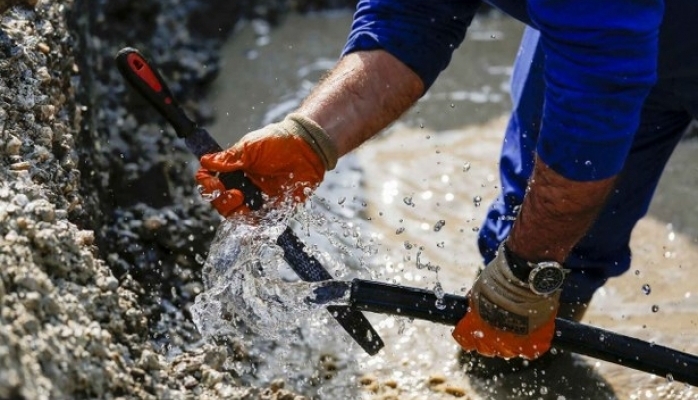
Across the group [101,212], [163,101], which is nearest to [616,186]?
[163,101]

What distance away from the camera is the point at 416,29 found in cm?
281

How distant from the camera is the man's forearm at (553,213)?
2375 mm

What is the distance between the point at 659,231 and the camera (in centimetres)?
388

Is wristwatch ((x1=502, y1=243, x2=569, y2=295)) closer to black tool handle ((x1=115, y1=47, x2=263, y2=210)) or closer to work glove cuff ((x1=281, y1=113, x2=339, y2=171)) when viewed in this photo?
work glove cuff ((x1=281, y1=113, x2=339, y2=171))

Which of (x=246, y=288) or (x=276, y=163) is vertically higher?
(x=276, y=163)

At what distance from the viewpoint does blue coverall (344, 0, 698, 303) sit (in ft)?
7.20

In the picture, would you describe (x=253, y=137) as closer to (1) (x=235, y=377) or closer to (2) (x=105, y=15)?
(1) (x=235, y=377)

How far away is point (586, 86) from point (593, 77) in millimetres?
28

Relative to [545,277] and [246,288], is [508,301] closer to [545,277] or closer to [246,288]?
[545,277]

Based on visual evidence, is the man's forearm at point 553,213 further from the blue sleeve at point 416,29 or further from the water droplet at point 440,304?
the blue sleeve at point 416,29

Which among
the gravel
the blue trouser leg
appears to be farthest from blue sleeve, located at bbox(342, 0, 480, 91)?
the gravel

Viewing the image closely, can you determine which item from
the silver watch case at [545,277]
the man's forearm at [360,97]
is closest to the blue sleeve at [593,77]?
the silver watch case at [545,277]

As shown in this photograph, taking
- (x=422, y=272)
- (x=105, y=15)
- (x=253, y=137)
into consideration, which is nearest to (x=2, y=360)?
(x=253, y=137)

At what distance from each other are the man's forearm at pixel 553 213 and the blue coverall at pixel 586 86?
0.13 feet
